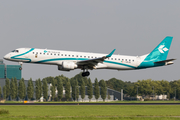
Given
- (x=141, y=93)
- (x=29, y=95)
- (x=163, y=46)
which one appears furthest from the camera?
(x=141, y=93)

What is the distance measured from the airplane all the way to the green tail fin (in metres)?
0.27

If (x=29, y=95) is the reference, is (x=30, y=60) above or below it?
above

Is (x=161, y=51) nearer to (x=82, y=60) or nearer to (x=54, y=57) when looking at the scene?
(x=82, y=60)

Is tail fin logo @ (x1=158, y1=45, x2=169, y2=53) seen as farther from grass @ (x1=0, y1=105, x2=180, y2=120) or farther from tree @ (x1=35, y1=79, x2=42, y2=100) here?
tree @ (x1=35, y1=79, x2=42, y2=100)

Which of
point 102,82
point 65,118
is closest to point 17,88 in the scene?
point 102,82

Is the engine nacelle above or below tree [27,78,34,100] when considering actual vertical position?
above

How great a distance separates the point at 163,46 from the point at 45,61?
2685 cm

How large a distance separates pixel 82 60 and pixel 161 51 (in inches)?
749

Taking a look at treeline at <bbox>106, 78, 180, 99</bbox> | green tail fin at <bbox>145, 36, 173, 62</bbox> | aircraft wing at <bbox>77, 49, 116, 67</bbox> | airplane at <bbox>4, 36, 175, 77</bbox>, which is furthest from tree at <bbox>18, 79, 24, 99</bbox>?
green tail fin at <bbox>145, 36, 173, 62</bbox>

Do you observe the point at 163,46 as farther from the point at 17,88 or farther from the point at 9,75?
the point at 9,75

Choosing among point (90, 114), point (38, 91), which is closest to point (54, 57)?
point (90, 114)

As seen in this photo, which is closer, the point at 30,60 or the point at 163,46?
the point at 30,60

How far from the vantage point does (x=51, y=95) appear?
132750 mm

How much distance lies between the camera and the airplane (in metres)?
58.3
